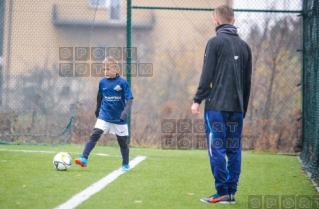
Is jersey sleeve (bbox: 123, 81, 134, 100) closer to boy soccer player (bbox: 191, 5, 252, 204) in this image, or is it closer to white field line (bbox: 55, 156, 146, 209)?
white field line (bbox: 55, 156, 146, 209)

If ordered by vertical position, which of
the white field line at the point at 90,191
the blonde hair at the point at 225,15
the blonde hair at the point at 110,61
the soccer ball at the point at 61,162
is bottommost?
the white field line at the point at 90,191

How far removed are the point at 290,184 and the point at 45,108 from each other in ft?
20.3

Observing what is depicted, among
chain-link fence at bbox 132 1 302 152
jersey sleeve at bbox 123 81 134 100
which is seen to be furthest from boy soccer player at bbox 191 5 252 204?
chain-link fence at bbox 132 1 302 152

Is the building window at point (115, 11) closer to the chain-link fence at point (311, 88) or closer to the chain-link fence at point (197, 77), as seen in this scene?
the chain-link fence at point (197, 77)

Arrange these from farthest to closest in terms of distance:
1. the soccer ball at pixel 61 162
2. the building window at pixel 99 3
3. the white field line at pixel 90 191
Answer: the building window at pixel 99 3
the soccer ball at pixel 61 162
the white field line at pixel 90 191

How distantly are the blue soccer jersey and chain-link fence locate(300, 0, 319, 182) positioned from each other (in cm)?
282

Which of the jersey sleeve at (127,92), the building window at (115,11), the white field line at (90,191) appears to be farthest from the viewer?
the building window at (115,11)

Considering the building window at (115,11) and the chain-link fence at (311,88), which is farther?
the building window at (115,11)

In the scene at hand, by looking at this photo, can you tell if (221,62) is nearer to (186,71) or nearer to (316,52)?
(316,52)

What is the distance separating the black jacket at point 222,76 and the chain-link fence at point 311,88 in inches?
104

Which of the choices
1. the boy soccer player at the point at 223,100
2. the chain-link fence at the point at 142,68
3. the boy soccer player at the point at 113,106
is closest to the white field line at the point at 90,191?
the boy soccer player at the point at 113,106

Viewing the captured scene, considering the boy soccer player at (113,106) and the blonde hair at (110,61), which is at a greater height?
the blonde hair at (110,61)

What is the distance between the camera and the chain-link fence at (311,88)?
9.43m

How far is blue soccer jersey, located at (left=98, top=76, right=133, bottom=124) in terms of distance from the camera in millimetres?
9008
